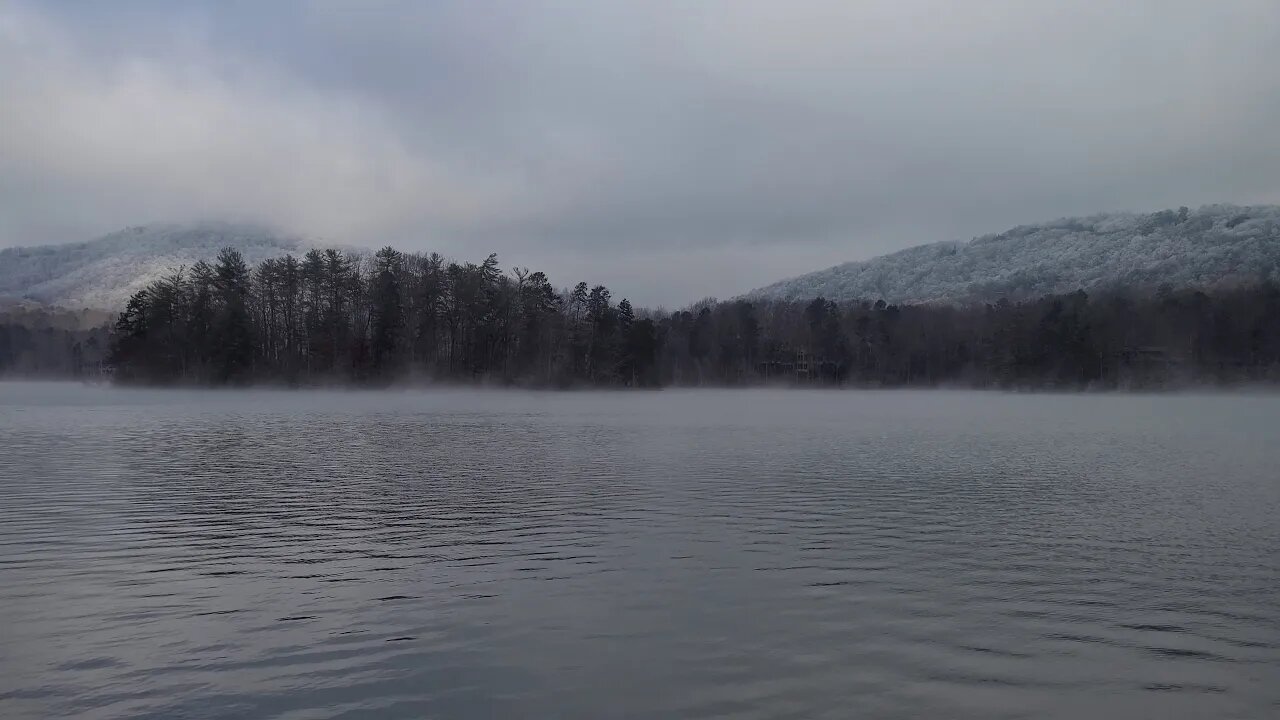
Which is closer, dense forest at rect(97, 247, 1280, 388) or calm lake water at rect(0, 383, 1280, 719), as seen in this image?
calm lake water at rect(0, 383, 1280, 719)

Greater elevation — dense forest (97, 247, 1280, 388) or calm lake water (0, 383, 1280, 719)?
dense forest (97, 247, 1280, 388)

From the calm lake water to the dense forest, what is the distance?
83.2 meters

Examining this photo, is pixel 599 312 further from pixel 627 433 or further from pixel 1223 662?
pixel 1223 662

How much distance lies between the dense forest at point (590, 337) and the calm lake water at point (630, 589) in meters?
83.2

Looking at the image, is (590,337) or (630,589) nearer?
(630,589)

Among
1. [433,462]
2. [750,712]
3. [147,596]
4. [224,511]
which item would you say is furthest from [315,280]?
[750,712]

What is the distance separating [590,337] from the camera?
127 m

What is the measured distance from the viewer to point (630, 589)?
13.6m

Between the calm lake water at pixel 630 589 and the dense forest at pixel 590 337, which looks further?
the dense forest at pixel 590 337

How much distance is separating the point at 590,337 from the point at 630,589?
11421 centimetres

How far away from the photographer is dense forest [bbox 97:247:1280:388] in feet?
356

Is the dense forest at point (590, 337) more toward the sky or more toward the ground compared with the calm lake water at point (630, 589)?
more toward the sky

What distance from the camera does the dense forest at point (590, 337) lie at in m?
108

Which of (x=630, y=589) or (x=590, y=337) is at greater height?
(x=590, y=337)
